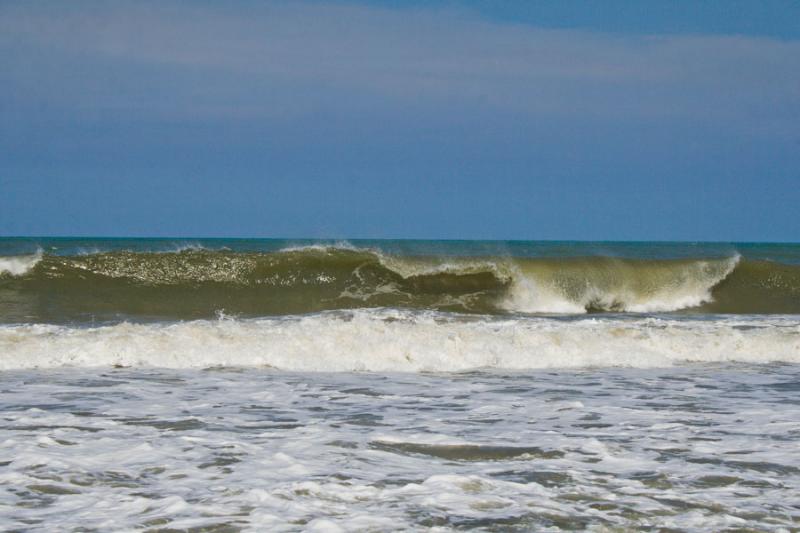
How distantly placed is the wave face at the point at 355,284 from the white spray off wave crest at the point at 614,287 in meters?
0.03

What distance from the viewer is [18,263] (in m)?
16.7

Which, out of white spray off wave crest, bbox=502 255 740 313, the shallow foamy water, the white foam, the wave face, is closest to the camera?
the shallow foamy water

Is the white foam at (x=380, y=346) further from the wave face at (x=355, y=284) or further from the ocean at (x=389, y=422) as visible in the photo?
the wave face at (x=355, y=284)

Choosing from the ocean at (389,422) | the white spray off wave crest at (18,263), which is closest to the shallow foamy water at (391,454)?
the ocean at (389,422)

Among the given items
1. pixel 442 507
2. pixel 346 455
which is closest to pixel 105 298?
pixel 346 455

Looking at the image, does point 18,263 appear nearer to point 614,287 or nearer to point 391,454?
point 614,287

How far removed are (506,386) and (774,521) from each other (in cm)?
402

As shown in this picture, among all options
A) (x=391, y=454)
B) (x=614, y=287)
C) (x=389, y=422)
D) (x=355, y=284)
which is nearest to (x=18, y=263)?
(x=355, y=284)

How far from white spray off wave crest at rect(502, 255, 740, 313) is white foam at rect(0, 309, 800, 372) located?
19.5 feet

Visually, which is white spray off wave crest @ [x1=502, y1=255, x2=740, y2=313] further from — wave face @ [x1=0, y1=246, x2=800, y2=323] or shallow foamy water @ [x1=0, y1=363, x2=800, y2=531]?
shallow foamy water @ [x1=0, y1=363, x2=800, y2=531]

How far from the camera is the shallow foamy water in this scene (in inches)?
156

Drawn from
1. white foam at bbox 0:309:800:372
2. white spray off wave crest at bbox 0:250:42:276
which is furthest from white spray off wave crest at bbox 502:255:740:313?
white spray off wave crest at bbox 0:250:42:276

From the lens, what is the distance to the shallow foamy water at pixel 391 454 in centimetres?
396

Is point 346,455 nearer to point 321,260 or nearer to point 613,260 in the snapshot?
point 321,260
